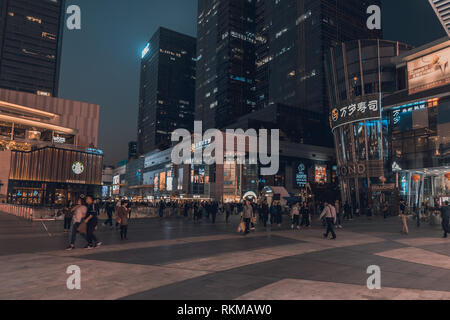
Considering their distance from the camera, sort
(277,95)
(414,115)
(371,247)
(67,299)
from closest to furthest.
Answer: (67,299) → (371,247) → (414,115) → (277,95)

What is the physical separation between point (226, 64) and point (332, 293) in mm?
132365

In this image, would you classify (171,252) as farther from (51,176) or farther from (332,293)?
(51,176)

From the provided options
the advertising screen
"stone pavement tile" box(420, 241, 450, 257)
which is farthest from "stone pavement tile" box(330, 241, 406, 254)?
the advertising screen

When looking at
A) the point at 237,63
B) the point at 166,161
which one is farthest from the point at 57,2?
the point at 166,161

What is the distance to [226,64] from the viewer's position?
130 meters

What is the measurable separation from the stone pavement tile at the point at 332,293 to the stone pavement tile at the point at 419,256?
3.07m

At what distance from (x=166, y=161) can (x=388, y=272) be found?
92391 millimetres

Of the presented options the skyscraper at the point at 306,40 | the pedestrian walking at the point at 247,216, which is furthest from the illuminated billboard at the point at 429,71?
the skyscraper at the point at 306,40

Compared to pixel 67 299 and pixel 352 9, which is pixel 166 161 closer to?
pixel 352 9

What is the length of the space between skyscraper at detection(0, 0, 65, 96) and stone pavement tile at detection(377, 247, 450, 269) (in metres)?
144

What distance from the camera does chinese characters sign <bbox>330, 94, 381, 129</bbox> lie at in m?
38.6

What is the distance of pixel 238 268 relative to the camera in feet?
23.8

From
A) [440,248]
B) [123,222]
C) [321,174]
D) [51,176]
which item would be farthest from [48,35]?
[440,248]

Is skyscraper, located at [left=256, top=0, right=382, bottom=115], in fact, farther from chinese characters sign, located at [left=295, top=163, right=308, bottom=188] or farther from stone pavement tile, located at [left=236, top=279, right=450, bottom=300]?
stone pavement tile, located at [left=236, top=279, right=450, bottom=300]
